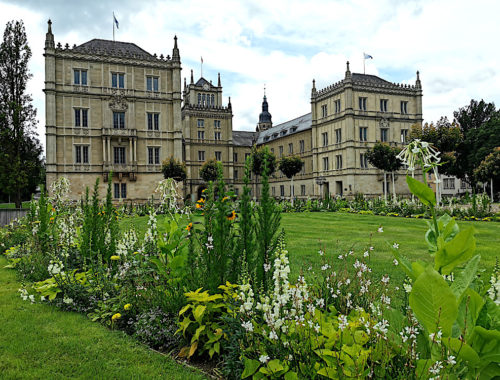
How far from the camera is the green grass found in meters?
3.65

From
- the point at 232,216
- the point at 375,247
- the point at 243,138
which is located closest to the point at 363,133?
the point at 243,138

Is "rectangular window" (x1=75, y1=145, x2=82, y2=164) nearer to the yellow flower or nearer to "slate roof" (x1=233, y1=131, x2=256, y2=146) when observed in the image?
"slate roof" (x1=233, y1=131, x2=256, y2=146)

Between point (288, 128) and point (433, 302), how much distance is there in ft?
185

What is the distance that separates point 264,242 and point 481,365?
2538mm

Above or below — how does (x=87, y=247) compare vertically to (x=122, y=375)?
above

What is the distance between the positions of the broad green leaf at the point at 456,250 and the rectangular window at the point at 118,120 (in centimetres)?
4090

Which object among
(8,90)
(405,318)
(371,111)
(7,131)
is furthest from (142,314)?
(371,111)

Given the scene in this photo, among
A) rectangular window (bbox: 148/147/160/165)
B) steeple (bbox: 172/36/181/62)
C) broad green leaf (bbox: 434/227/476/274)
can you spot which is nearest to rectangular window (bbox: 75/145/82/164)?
rectangular window (bbox: 148/147/160/165)

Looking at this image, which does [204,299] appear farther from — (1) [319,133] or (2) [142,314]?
(1) [319,133]

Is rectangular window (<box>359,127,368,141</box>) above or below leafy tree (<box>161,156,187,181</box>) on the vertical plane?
above

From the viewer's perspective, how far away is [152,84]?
4016 cm

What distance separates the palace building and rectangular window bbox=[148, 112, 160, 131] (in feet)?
0.25

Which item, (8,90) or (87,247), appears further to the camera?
(8,90)

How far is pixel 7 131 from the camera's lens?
33625 millimetres
